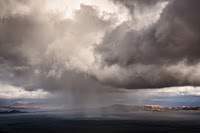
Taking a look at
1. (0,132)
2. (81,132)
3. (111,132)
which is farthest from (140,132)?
(0,132)

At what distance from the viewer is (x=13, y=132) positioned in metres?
133

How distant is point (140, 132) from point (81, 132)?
1716 inches

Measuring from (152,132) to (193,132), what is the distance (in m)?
30.6

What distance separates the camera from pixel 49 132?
131 metres

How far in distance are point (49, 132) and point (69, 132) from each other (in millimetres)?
15362

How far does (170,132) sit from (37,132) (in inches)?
3911

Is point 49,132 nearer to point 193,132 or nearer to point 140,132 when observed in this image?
point 140,132

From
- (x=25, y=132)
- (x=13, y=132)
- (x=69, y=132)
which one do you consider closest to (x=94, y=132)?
(x=69, y=132)

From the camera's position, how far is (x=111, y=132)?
424 ft

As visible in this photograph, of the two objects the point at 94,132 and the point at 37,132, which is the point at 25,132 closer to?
the point at 37,132

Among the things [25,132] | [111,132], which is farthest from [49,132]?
[111,132]

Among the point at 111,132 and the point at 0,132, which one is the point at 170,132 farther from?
the point at 0,132

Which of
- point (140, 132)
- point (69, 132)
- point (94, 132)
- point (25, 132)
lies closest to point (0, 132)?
point (25, 132)

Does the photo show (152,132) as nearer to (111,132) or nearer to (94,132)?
(111,132)
